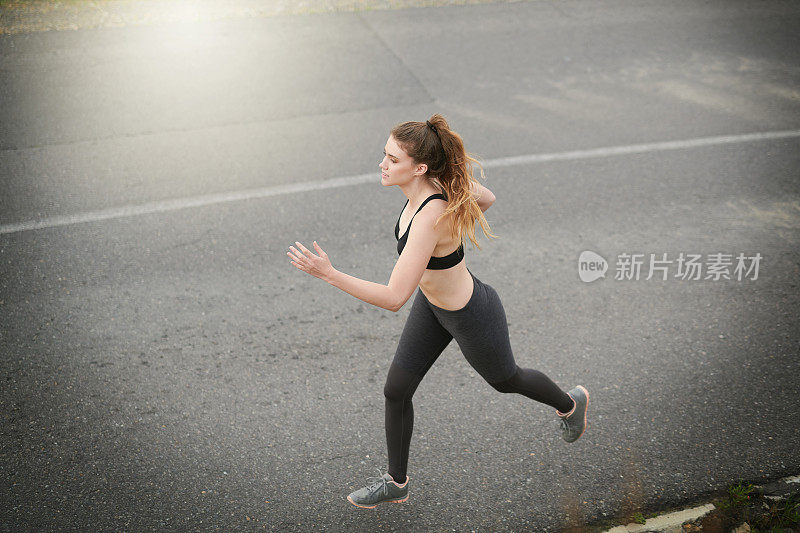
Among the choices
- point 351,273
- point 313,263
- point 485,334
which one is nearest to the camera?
point 313,263

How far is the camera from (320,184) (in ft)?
21.1

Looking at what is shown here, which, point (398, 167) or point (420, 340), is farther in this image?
point (420, 340)

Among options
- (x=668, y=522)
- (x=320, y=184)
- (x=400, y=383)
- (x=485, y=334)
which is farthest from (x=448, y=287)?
(x=320, y=184)

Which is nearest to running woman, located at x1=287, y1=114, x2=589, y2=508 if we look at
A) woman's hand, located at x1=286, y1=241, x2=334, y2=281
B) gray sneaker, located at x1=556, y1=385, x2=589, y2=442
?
woman's hand, located at x1=286, y1=241, x2=334, y2=281

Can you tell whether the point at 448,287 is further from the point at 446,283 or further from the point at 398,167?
the point at 398,167

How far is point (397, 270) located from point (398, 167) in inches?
18.8

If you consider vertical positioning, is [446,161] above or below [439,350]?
above

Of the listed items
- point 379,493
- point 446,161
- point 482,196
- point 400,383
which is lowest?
point 379,493

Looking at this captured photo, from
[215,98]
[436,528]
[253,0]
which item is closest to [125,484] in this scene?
[436,528]

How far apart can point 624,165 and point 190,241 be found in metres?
4.43

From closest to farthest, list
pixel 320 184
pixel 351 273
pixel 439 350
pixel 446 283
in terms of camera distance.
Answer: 1. pixel 446 283
2. pixel 439 350
3. pixel 351 273
4. pixel 320 184

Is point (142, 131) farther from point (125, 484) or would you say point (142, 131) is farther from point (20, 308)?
point (125, 484)

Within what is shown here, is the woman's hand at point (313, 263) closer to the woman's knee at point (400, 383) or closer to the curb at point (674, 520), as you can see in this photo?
the woman's knee at point (400, 383)

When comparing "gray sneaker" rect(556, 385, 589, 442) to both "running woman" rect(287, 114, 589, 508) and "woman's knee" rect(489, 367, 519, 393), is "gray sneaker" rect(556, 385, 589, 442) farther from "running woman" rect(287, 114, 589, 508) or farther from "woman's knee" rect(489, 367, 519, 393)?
"woman's knee" rect(489, 367, 519, 393)
